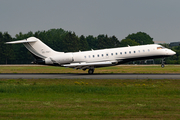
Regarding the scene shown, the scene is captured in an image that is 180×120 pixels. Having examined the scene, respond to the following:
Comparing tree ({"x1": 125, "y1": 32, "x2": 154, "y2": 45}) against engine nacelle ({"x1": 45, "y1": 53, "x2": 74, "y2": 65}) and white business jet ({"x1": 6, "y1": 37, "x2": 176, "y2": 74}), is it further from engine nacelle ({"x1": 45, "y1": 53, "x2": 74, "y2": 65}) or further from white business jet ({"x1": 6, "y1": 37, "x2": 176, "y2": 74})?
engine nacelle ({"x1": 45, "y1": 53, "x2": 74, "y2": 65})

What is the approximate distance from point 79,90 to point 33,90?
3.38m

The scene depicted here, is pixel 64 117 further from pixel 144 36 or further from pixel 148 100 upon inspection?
pixel 144 36

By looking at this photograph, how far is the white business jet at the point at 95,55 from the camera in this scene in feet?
119

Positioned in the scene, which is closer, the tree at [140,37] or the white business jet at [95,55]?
the white business jet at [95,55]

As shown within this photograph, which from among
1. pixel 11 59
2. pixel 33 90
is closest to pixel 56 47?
pixel 11 59

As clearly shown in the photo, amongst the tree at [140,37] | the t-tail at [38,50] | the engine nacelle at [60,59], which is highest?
the tree at [140,37]

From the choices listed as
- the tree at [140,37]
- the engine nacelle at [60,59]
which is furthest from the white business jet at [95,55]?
the tree at [140,37]

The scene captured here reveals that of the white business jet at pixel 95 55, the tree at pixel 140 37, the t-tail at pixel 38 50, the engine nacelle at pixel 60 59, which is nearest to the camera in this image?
the white business jet at pixel 95 55

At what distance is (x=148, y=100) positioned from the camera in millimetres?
15281

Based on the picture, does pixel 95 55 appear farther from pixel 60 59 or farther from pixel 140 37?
pixel 140 37

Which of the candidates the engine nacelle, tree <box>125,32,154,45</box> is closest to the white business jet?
the engine nacelle

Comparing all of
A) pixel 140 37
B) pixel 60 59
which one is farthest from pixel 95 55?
pixel 140 37

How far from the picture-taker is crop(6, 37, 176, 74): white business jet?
119 ft

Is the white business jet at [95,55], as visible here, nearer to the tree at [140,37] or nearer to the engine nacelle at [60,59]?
the engine nacelle at [60,59]
